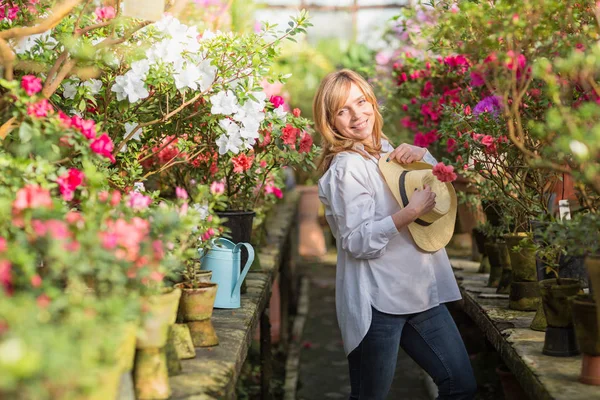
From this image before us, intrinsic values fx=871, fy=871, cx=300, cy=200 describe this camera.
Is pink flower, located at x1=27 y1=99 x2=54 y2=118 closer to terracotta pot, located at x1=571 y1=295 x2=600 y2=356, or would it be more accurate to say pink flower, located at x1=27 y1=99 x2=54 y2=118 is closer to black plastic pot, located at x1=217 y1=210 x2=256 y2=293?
black plastic pot, located at x1=217 y1=210 x2=256 y2=293

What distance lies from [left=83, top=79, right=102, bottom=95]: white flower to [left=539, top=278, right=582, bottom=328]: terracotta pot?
160 centimetres

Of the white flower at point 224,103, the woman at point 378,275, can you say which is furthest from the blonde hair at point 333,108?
the white flower at point 224,103

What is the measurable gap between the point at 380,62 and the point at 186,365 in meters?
4.41

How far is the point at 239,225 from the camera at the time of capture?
3.56 metres

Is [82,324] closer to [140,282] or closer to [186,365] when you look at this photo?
[140,282]

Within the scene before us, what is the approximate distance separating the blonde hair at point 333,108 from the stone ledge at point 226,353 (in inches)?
24.9

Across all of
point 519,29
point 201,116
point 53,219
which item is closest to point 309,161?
point 201,116

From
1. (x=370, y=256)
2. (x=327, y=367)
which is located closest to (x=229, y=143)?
(x=370, y=256)

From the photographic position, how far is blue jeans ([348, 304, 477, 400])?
2.71 m

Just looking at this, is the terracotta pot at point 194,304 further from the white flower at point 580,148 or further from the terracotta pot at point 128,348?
the white flower at point 580,148

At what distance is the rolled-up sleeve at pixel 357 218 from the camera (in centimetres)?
268

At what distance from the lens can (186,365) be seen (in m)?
2.43

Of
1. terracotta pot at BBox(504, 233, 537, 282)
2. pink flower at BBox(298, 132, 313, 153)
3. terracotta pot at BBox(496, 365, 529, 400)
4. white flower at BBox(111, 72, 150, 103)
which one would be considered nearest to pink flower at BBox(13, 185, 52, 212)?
white flower at BBox(111, 72, 150, 103)

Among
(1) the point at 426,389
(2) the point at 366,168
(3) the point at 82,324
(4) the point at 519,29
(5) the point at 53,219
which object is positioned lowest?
(1) the point at 426,389
